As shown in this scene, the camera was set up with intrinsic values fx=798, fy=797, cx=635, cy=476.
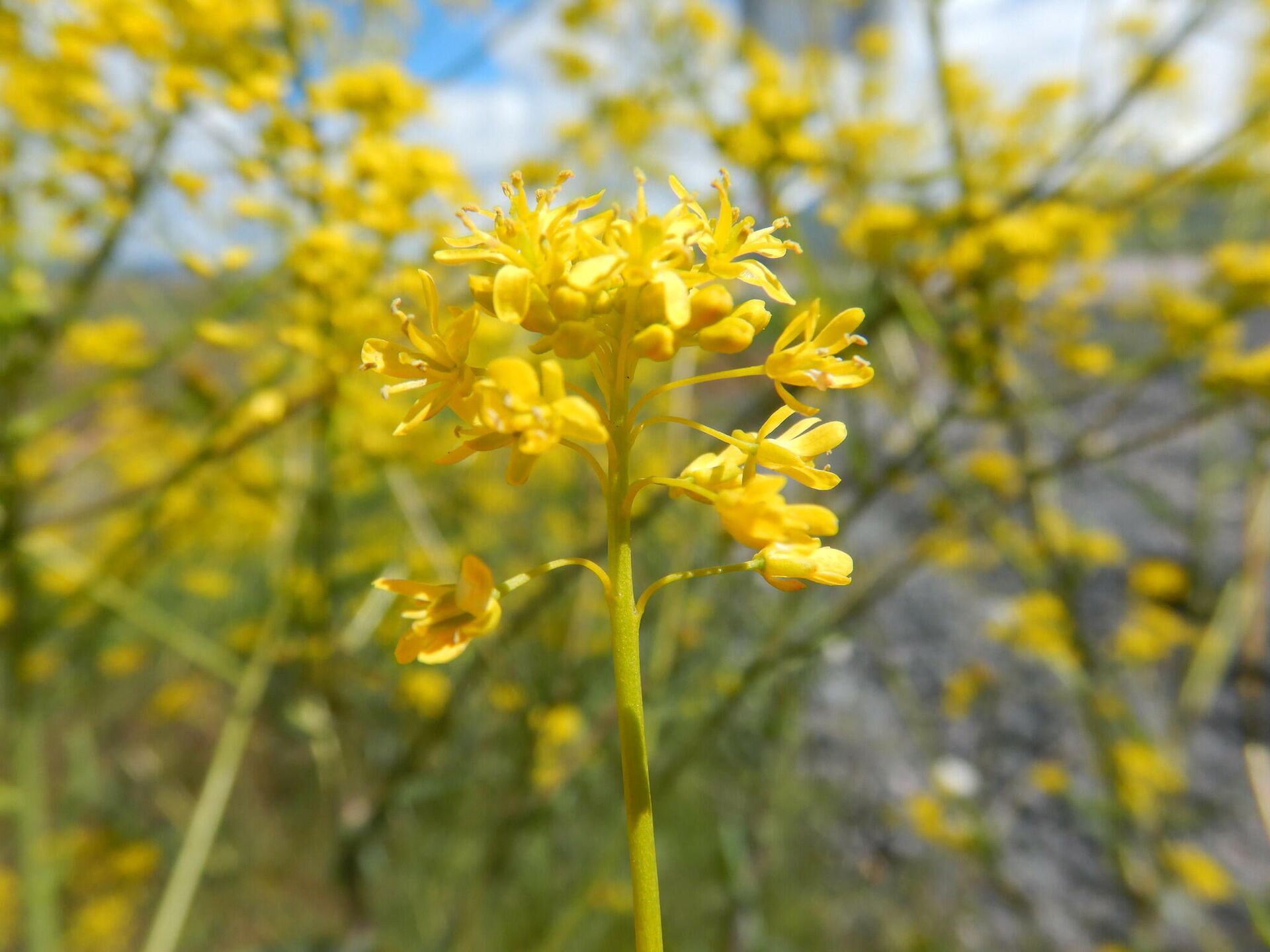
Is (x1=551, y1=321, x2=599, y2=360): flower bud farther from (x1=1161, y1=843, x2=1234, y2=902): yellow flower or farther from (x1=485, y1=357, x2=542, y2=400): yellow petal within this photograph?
(x1=1161, y1=843, x2=1234, y2=902): yellow flower

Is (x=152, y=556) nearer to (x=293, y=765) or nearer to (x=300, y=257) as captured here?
(x=300, y=257)

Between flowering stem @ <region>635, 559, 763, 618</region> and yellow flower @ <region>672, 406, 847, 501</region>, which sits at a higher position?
yellow flower @ <region>672, 406, 847, 501</region>

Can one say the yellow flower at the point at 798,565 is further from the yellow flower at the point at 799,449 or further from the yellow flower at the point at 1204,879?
the yellow flower at the point at 1204,879

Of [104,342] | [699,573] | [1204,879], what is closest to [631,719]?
[699,573]

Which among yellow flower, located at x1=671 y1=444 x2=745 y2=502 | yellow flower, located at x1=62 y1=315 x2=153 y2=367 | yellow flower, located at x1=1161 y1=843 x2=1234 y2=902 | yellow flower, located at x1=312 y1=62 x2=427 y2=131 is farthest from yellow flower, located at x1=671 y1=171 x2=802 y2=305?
yellow flower, located at x1=1161 y1=843 x2=1234 y2=902

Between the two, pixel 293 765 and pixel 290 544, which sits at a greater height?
pixel 290 544

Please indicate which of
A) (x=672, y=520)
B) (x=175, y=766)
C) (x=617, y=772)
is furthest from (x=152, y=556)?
(x=175, y=766)
